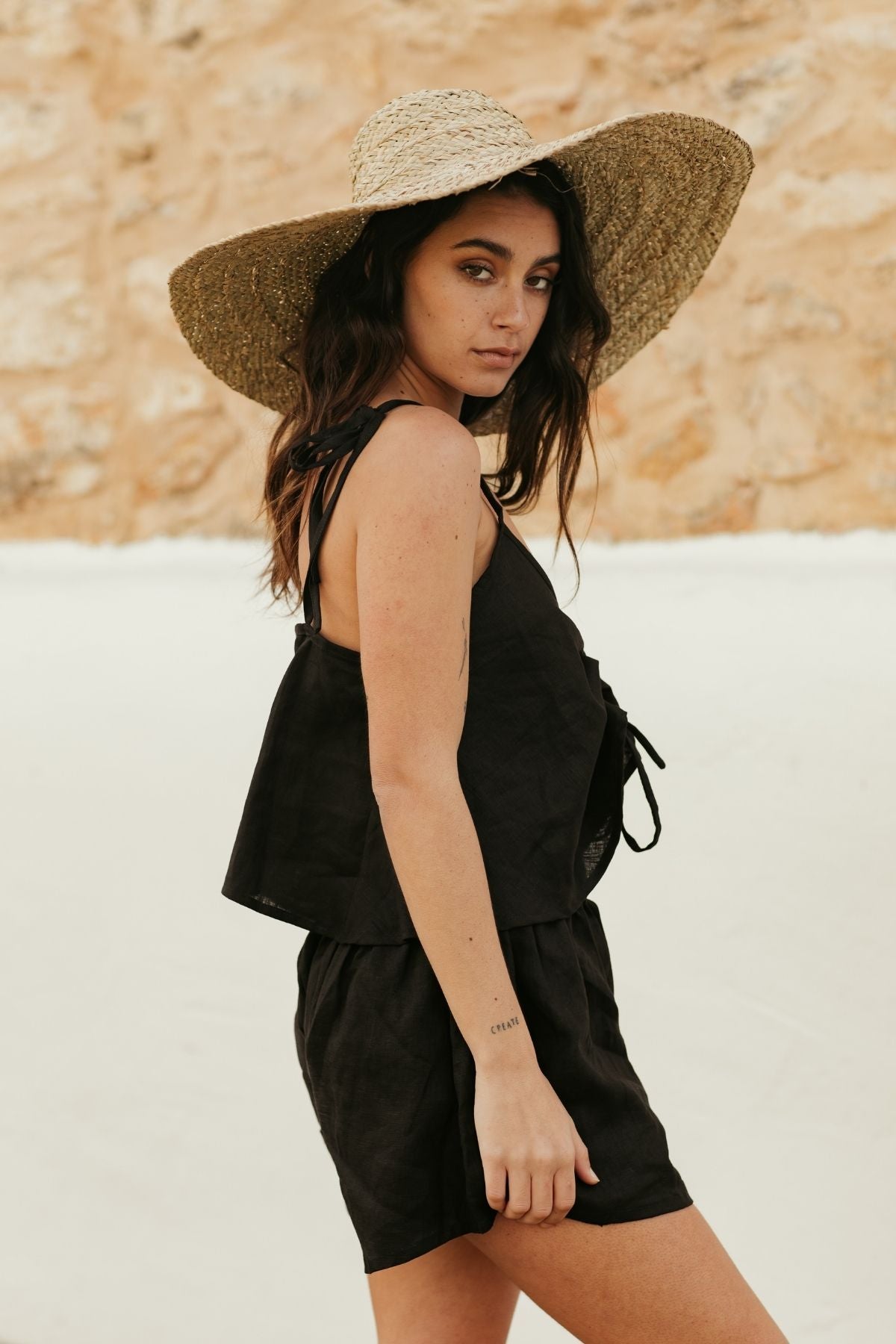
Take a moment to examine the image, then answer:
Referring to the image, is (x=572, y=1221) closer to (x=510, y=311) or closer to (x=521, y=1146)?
(x=521, y=1146)

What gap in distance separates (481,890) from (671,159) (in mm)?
827

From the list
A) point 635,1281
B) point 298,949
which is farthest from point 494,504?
point 298,949

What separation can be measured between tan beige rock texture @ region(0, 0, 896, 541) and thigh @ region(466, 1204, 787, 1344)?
172cm

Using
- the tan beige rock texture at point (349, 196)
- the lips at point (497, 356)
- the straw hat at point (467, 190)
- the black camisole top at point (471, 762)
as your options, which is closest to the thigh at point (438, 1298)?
the black camisole top at point (471, 762)

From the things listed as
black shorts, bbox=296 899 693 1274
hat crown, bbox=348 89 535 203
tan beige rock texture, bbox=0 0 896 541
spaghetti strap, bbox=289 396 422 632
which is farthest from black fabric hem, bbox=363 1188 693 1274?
tan beige rock texture, bbox=0 0 896 541

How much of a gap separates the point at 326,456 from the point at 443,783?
0.93ft

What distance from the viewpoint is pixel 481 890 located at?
1.06m

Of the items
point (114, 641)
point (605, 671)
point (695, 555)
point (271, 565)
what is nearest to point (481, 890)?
point (271, 565)

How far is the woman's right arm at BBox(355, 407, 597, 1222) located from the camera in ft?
3.46

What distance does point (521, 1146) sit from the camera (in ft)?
3.53

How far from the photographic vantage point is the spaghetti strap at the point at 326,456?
1.13m

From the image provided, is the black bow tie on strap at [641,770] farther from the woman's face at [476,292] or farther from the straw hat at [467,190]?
the straw hat at [467,190]

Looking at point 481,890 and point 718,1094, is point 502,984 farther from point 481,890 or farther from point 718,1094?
point 718,1094

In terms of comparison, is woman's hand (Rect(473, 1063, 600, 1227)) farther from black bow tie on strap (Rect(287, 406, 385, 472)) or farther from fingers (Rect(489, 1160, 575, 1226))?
black bow tie on strap (Rect(287, 406, 385, 472))
